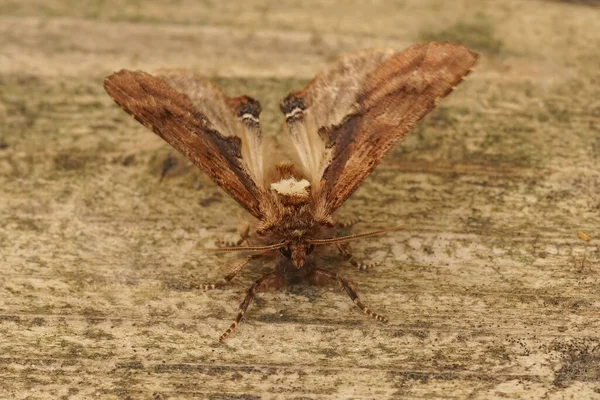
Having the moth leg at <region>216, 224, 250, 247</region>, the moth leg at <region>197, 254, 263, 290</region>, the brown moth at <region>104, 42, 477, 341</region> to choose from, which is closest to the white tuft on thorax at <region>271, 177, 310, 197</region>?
the brown moth at <region>104, 42, 477, 341</region>

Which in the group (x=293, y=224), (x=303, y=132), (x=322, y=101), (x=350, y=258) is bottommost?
(x=350, y=258)

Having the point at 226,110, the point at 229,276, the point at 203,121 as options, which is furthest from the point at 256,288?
the point at 226,110

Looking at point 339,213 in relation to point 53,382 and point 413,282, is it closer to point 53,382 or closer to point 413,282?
point 413,282

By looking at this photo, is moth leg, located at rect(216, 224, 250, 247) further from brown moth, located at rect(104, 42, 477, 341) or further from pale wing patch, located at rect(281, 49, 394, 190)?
pale wing patch, located at rect(281, 49, 394, 190)

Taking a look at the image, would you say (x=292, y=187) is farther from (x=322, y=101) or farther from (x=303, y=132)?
(x=322, y=101)

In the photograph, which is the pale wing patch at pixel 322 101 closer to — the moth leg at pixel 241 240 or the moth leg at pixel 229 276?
the moth leg at pixel 241 240

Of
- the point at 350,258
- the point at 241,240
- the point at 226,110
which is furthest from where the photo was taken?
the point at 226,110

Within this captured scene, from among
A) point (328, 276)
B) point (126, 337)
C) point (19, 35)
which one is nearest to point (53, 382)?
point (126, 337)
